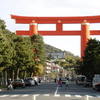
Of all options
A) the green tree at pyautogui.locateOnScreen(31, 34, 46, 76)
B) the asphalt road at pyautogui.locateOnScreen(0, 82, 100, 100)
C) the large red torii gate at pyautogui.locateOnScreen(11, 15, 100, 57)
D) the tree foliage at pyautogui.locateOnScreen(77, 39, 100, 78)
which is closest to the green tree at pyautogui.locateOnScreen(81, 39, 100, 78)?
the tree foliage at pyautogui.locateOnScreen(77, 39, 100, 78)

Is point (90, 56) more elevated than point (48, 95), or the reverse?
point (90, 56)

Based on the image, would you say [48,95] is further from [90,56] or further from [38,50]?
[38,50]

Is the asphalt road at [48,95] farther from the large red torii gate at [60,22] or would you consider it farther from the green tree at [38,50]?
the green tree at [38,50]

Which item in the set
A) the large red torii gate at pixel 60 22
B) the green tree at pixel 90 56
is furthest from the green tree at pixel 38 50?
the green tree at pixel 90 56

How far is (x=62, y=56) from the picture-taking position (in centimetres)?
19500

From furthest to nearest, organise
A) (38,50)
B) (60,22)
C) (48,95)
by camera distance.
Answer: (38,50), (60,22), (48,95)


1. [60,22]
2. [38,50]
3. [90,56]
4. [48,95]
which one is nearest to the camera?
[48,95]

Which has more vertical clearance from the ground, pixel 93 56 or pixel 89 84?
pixel 93 56

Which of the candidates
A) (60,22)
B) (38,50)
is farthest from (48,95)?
(38,50)

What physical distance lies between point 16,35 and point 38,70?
16.7 metres

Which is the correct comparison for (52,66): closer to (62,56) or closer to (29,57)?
(62,56)

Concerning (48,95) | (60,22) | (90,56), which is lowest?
(48,95)

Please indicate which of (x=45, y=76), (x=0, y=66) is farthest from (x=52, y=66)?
(x=0, y=66)

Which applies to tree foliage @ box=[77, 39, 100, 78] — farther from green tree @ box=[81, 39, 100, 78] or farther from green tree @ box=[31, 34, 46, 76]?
green tree @ box=[31, 34, 46, 76]
